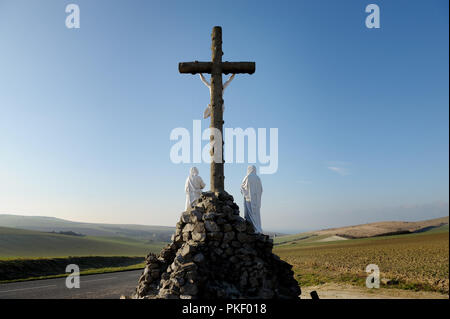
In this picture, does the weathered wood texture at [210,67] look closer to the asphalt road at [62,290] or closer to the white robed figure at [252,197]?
the white robed figure at [252,197]

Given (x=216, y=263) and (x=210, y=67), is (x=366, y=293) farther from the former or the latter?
(x=210, y=67)

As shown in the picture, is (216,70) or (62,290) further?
(62,290)

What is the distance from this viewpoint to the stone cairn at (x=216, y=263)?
6898 millimetres

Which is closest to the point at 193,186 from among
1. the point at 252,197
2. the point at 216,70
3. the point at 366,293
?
the point at 252,197

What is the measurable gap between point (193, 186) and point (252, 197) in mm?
2029

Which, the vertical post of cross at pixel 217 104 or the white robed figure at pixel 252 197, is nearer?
the vertical post of cross at pixel 217 104

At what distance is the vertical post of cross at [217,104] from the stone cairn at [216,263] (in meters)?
0.49

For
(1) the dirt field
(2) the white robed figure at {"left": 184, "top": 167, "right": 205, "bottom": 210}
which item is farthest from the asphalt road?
(1) the dirt field

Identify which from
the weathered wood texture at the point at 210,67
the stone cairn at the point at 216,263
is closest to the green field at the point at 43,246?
the stone cairn at the point at 216,263

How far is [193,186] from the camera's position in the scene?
936 cm

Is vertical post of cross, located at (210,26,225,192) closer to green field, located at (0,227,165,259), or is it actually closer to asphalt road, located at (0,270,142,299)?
asphalt road, located at (0,270,142,299)

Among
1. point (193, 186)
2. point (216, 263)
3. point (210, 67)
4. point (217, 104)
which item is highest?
point (210, 67)
